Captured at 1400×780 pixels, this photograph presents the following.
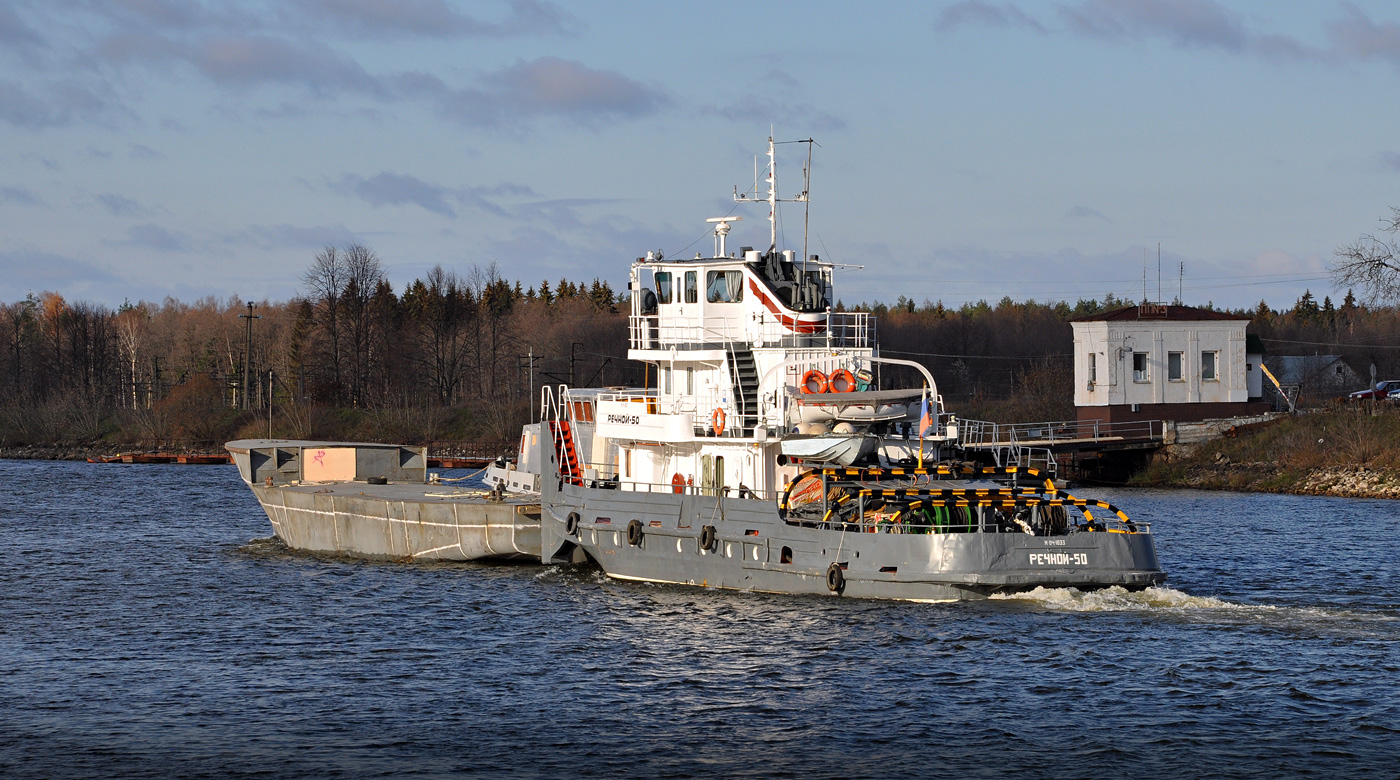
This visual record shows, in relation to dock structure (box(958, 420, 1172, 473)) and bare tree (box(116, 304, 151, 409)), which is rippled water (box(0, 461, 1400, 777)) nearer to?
dock structure (box(958, 420, 1172, 473))

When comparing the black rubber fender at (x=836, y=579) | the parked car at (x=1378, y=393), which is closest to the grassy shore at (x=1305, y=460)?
the parked car at (x=1378, y=393)

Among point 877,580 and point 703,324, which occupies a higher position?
point 703,324

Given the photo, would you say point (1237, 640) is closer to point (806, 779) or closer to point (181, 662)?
point (806, 779)

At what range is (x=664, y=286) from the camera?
3575cm

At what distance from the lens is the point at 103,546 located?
4575 centimetres

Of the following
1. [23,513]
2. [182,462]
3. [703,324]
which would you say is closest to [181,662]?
[703,324]

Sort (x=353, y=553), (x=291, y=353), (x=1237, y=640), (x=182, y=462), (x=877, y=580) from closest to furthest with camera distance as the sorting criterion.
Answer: (x=1237, y=640) < (x=877, y=580) < (x=353, y=553) < (x=182, y=462) < (x=291, y=353)

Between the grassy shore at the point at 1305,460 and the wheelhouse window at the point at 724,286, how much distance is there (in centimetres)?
3634

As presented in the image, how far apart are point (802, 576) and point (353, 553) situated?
18.2 m

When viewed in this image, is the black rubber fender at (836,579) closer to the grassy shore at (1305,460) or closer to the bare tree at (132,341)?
the grassy shore at (1305,460)

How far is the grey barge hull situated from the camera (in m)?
38.4

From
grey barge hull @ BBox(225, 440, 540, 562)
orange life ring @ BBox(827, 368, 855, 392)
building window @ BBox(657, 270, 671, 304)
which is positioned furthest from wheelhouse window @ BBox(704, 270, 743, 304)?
grey barge hull @ BBox(225, 440, 540, 562)

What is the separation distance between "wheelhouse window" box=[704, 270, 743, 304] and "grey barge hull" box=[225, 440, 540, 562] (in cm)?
825

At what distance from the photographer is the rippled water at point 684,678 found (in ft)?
63.4
